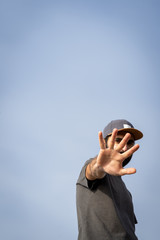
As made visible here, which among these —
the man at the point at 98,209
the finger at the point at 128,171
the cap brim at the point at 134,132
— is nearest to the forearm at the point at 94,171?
the man at the point at 98,209

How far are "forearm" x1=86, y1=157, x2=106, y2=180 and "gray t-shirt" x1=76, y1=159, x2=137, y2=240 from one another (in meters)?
0.09

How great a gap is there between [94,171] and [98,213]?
0.48 m

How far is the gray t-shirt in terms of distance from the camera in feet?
Result: 7.87

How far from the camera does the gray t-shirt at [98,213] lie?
240cm

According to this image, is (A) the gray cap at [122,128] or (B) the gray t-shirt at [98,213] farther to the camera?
(A) the gray cap at [122,128]

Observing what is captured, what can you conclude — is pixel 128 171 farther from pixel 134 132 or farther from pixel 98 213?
pixel 134 132

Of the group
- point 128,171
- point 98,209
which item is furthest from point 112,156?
point 98,209

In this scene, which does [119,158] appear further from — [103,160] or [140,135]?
[140,135]

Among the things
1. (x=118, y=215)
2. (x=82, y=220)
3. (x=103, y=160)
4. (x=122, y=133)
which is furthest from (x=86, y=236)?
(x=122, y=133)

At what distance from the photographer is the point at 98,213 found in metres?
2.42

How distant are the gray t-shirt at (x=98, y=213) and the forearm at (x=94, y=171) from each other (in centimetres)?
9

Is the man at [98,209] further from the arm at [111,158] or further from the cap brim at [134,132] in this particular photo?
the cap brim at [134,132]

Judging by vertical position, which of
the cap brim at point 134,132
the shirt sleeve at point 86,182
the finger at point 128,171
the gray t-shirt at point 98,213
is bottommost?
the gray t-shirt at point 98,213

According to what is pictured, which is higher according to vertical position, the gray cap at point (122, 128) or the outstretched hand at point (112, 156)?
the gray cap at point (122, 128)
